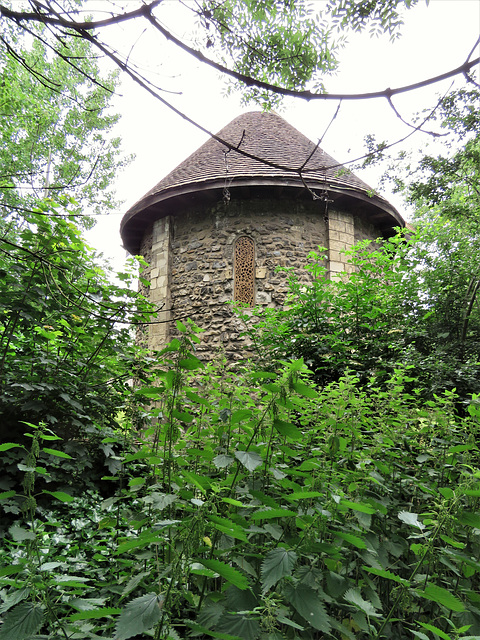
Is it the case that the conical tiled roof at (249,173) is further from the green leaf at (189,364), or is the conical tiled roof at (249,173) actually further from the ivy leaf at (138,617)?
the ivy leaf at (138,617)

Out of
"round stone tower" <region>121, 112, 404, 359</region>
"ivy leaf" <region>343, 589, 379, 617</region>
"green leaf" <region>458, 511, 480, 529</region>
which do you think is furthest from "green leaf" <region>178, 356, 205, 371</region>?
"round stone tower" <region>121, 112, 404, 359</region>

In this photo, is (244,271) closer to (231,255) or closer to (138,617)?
(231,255)

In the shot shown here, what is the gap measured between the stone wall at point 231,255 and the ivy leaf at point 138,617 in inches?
277

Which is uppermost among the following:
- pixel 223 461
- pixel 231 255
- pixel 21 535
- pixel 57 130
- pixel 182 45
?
pixel 57 130

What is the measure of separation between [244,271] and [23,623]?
7.64m

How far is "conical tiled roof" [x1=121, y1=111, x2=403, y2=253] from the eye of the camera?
815 centimetres

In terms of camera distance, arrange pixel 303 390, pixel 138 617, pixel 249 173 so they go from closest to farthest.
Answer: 1. pixel 138 617
2. pixel 303 390
3. pixel 249 173

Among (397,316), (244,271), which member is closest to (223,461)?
(397,316)

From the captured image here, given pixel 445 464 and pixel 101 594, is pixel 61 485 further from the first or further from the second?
pixel 445 464

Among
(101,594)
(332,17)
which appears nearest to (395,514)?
(101,594)

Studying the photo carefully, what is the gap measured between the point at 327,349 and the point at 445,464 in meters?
3.34

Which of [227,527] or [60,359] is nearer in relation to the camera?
[227,527]

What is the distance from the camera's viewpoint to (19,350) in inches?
159

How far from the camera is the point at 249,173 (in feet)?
26.9
